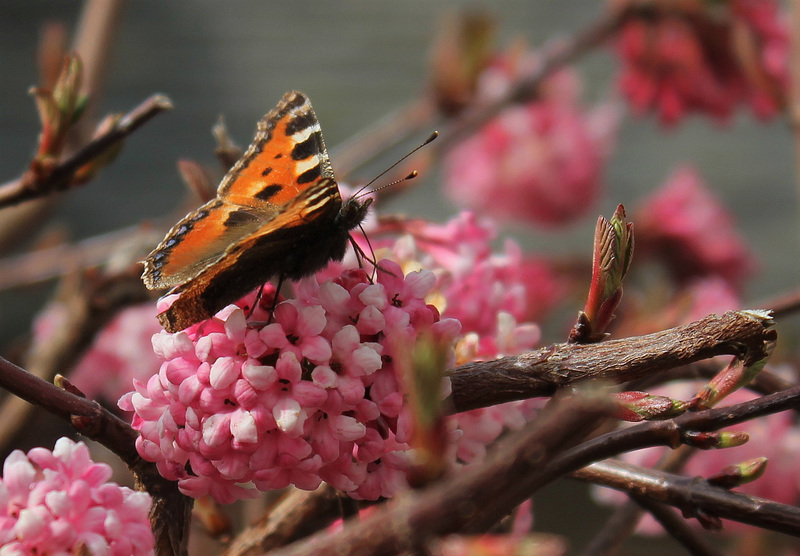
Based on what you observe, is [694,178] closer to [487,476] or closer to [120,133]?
[120,133]

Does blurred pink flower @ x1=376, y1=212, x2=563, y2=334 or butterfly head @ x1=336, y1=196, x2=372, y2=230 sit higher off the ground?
butterfly head @ x1=336, y1=196, x2=372, y2=230

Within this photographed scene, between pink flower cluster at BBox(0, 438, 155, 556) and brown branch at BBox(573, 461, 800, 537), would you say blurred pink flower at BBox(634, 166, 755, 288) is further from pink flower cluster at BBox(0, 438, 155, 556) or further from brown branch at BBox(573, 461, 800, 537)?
pink flower cluster at BBox(0, 438, 155, 556)

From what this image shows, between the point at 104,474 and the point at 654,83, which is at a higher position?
the point at 654,83

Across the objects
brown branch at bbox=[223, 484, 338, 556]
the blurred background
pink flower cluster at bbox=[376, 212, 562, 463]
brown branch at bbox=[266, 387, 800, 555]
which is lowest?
Answer: brown branch at bbox=[266, 387, 800, 555]

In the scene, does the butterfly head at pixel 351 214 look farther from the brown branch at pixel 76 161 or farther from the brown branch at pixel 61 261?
the brown branch at pixel 61 261

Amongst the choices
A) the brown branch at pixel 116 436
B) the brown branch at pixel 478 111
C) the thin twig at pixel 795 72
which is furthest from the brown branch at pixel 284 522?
the thin twig at pixel 795 72

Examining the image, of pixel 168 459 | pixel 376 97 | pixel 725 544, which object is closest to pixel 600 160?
pixel 725 544

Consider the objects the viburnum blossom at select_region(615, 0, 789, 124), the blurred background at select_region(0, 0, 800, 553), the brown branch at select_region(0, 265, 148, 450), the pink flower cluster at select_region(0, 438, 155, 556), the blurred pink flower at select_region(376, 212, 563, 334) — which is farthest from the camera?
the blurred background at select_region(0, 0, 800, 553)

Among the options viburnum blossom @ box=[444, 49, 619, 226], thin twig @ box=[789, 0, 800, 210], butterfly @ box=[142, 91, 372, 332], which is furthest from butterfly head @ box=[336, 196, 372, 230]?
viburnum blossom @ box=[444, 49, 619, 226]
